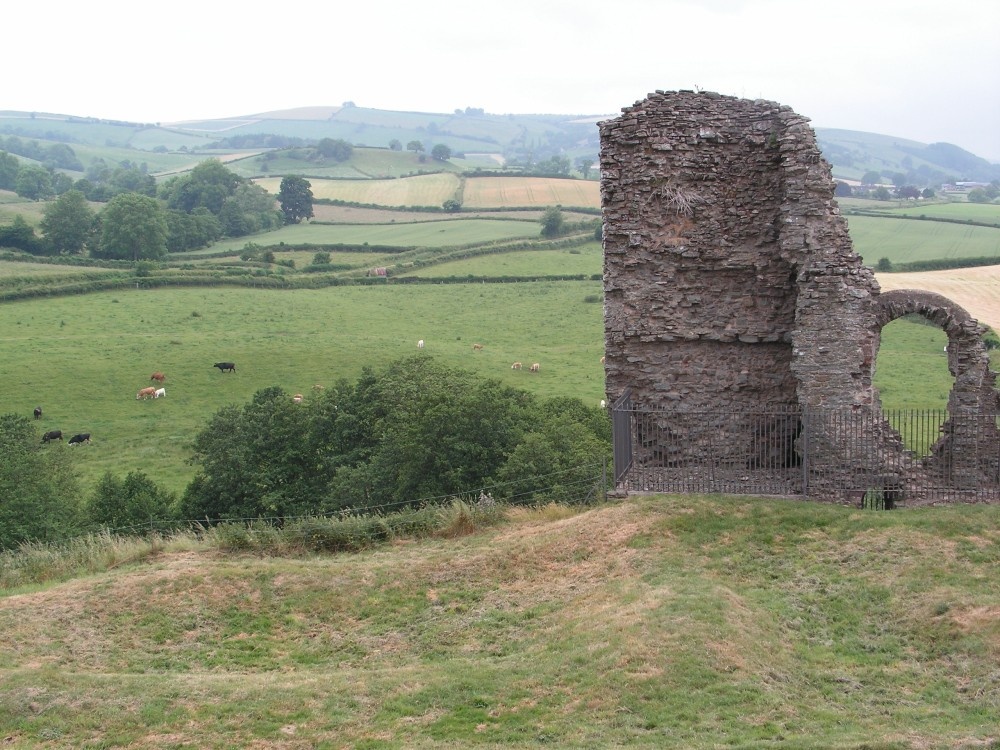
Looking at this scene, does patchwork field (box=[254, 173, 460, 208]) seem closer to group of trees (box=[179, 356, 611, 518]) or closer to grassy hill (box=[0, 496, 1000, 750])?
group of trees (box=[179, 356, 611, 518])

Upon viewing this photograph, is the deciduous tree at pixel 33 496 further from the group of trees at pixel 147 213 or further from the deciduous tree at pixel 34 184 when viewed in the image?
the deciduous tree at pixel 34 184

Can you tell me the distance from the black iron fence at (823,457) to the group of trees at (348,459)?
4002 mm

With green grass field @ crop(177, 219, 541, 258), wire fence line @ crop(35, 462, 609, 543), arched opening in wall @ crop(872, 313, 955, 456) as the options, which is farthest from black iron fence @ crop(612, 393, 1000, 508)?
green grass field @ crop(177, 219, 541, 258)

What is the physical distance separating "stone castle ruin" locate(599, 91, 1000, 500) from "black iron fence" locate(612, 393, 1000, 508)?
0.12ft

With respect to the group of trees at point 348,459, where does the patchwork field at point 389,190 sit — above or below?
above

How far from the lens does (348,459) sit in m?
30.7

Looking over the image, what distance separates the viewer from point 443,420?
27.4 m

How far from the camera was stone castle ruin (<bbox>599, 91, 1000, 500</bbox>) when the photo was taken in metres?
17.3

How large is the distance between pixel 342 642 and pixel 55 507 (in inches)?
647

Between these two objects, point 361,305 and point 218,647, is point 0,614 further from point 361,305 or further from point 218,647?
point 361,305

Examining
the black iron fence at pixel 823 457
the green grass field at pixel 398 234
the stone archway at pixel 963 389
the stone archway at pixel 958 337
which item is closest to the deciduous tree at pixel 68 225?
the green grass field at pixel 398 234

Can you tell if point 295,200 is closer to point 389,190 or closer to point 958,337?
point 389,190

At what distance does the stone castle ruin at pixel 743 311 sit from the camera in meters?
17.3

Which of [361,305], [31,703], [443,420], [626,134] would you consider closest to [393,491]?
[443,420]
